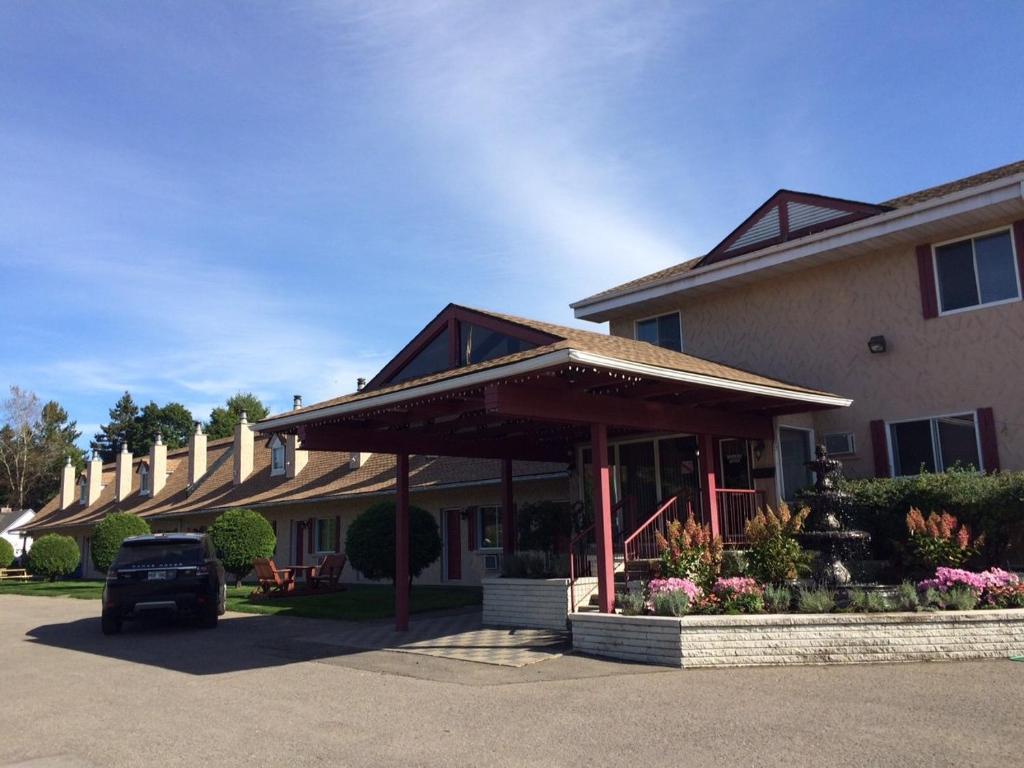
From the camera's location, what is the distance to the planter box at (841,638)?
9109mm

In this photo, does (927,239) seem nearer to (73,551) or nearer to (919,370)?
(919,370)

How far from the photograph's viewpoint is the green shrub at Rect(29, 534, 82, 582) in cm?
3506

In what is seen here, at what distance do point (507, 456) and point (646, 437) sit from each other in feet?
8.75

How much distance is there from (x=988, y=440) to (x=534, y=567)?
23.9ft


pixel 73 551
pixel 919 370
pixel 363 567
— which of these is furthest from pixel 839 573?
pixel 73 551

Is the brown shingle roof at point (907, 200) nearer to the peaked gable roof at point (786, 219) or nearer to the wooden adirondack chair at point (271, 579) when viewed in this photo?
the peaked gable roof at point (786, 219)

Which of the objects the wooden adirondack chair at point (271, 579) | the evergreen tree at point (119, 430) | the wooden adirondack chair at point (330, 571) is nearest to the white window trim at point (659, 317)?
the wooden adirondack chair at point (330, 571)

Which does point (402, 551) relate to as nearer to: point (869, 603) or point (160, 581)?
point (160, 581)

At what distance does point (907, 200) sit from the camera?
1527 centimetres

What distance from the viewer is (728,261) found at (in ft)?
52.5

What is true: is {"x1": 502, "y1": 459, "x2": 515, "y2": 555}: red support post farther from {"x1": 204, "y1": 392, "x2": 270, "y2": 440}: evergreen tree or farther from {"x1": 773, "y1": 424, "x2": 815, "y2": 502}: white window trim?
{"x1": 204, "y1": 392, "x2": 270, "y2": 440}: evergreen tree

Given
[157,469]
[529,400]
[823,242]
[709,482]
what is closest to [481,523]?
[709,482]

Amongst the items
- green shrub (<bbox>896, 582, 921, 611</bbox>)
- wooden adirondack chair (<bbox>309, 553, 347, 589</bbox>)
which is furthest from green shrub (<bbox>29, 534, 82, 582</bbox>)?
green shrub (<bbox>896, 582, 921, 611</bbox>)

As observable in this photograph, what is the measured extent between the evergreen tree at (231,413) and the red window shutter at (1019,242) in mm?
61909
